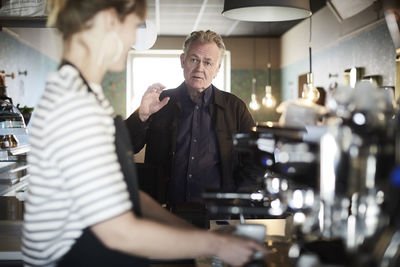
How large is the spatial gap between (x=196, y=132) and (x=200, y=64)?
1.34ft

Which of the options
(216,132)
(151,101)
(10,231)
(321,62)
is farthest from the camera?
(321,62)

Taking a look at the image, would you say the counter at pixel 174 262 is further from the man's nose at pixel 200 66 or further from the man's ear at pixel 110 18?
the man's nose at pixel 200 66

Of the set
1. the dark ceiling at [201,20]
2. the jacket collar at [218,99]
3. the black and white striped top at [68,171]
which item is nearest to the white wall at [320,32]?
the dark ceiling at [201,20]

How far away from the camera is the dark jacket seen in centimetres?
283

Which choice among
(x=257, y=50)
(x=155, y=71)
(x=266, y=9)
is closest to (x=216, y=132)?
(x=266, y=9)

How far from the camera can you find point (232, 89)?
1088 centimetres

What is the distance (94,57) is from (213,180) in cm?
172

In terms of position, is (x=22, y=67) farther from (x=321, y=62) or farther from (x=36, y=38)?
(x=321, y=62)

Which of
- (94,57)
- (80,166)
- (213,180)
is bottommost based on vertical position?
(213,180)

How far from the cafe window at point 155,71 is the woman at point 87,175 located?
9.74m

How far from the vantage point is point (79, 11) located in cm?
120

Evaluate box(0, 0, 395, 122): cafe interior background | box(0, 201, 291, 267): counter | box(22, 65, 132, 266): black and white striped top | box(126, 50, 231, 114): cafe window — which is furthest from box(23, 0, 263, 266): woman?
Answer: box(126, 50, 231, 114): cafe window

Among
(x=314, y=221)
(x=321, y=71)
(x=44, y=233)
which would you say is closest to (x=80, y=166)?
(x=44, y=233)

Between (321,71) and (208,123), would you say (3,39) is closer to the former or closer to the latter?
(208,123)
